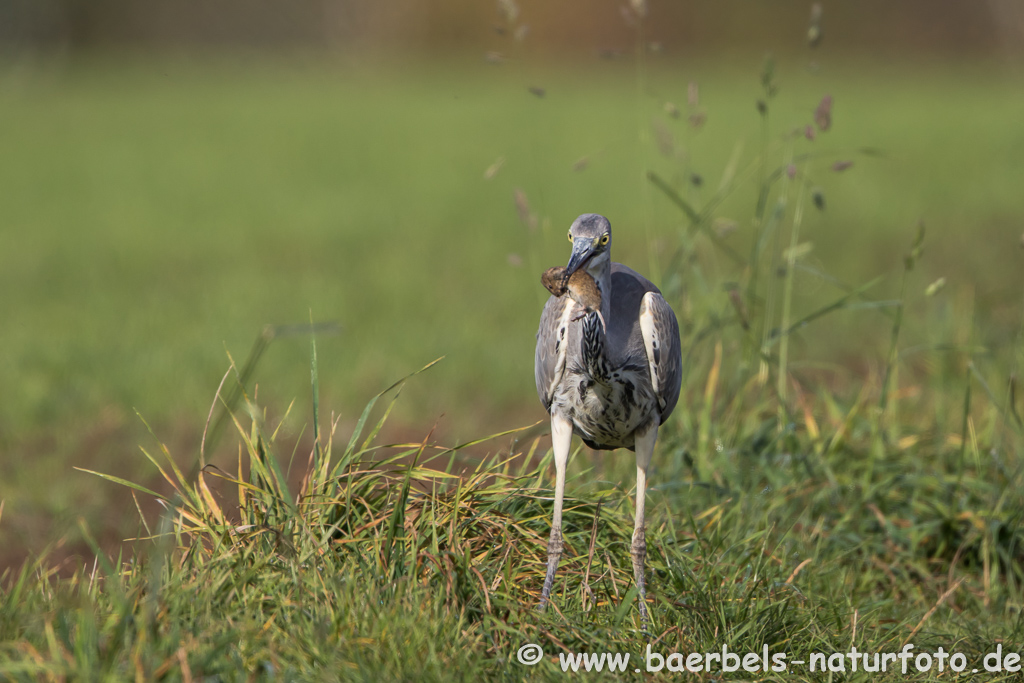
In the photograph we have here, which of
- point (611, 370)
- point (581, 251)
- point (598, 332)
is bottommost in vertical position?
point (611, 370)

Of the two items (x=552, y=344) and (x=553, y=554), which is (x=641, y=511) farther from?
(x=552, y=344)

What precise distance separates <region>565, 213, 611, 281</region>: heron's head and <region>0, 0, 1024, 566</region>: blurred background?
0.81 m

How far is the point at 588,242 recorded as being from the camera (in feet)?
8.39

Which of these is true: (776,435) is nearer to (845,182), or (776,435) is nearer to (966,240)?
(966,240)

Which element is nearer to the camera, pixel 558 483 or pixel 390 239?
pixel 558 483

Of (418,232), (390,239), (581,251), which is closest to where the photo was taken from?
(581,251)

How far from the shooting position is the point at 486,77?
31703 millimetres

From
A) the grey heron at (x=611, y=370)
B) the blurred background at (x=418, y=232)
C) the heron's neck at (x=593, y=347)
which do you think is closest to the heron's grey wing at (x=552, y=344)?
the grey heron at (x=611, y=370)

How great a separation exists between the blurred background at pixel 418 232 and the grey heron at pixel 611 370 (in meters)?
0.74

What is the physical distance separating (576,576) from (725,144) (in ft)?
47.0

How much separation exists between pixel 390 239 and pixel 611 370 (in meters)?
9.18

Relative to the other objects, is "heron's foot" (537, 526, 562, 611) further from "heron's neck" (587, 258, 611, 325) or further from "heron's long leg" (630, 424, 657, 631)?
"heron's neck" (587, 258, 611, 325)

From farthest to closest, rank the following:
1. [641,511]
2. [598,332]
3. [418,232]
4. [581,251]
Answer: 1. [418,232]
2. [641,511]
3. [598,332]
4. [581,251]

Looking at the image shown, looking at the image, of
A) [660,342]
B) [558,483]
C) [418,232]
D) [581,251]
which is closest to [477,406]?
[558,483]
